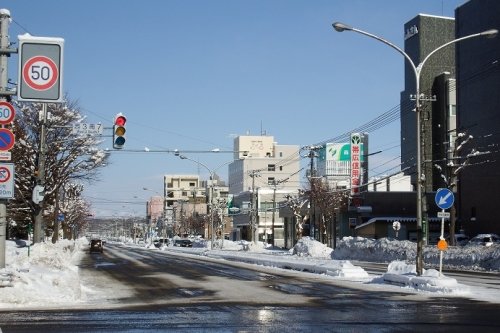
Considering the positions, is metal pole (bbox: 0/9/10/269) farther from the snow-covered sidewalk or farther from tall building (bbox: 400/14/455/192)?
tall building (bbox: 400/14/455/192)

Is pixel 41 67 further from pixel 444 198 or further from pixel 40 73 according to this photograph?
pixel 444 198

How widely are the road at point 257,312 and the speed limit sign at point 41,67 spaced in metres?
5.47

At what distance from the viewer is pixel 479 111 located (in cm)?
6988

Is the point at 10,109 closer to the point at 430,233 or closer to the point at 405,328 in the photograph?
the point at 405,328

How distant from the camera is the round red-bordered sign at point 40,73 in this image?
17.0 metres

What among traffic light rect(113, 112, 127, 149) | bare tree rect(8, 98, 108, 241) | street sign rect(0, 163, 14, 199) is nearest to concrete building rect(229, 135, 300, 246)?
bare tree rect(8, 98, 108, 241)

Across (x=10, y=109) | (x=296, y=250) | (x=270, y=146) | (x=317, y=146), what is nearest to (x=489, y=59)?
(x=317, y=146)

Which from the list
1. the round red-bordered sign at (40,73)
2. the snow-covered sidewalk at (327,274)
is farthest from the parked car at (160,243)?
the round red-bordered sign at (40,73)

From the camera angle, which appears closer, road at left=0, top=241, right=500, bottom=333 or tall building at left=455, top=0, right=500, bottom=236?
road at left=0, top=241, right=500, bottom=333

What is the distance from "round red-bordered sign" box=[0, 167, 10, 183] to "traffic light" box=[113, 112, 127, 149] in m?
7.38

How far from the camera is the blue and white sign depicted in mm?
23156

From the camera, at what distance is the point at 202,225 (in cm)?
16425

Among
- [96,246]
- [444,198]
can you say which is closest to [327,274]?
[444,198]

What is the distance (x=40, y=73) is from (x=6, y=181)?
3.23m
